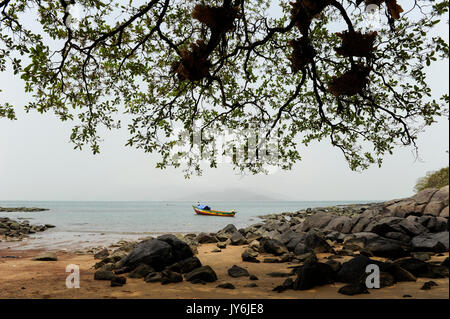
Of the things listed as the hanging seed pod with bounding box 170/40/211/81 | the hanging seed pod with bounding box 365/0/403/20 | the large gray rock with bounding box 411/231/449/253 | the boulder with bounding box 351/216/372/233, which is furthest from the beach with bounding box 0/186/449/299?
the hanging seed pod with bounding box 170/40/211/81

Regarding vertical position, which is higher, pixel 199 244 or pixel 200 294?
pixel 200 294

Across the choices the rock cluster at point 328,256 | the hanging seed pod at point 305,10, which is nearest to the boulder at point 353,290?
the rock cluster at point 328,256

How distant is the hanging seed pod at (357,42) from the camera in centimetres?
686

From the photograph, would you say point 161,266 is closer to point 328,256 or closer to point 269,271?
point 269,271

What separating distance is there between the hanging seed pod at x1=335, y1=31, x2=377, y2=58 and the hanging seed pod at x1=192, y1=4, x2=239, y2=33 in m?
2.59

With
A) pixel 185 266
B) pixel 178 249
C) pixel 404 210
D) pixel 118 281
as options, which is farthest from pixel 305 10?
pixel 404 210

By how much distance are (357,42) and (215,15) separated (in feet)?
11.0

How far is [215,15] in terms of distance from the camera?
6.68 m

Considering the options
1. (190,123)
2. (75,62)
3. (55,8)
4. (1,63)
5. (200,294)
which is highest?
(55,8)

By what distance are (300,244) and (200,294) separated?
495cm

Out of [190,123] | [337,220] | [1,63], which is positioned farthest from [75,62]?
[337,220]

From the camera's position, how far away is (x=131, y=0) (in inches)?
316

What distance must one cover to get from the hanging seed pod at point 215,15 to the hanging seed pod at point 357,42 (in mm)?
2591
